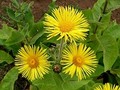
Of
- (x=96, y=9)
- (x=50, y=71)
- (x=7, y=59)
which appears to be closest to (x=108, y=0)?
(x=96, y=9)

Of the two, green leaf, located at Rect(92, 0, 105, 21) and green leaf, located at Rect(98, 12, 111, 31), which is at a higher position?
green leaf, located at Rect(92, 0, 105, 21)

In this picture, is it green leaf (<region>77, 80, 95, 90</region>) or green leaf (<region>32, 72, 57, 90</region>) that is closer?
green leaf (<region>32, 72, 57, 90</region>)

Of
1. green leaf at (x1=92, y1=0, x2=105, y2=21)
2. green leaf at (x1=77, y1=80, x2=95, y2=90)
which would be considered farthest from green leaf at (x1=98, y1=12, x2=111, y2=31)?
green leaf at (x1=77, y1=80, x2=95, y2=90)

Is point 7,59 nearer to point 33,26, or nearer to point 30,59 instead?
point 33,26

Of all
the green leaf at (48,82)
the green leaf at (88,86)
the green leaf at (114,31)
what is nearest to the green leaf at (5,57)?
the green leaf at (48,82)

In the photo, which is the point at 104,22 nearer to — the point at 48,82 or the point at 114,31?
the point at 114,31

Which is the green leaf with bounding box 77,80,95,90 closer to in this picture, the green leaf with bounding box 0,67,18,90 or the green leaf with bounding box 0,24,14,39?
the green leaf with bounding box 0,67,18,90

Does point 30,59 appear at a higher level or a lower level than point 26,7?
lower

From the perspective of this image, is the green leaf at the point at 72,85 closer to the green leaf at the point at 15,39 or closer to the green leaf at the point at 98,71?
the green leaf at the point at 98,71
